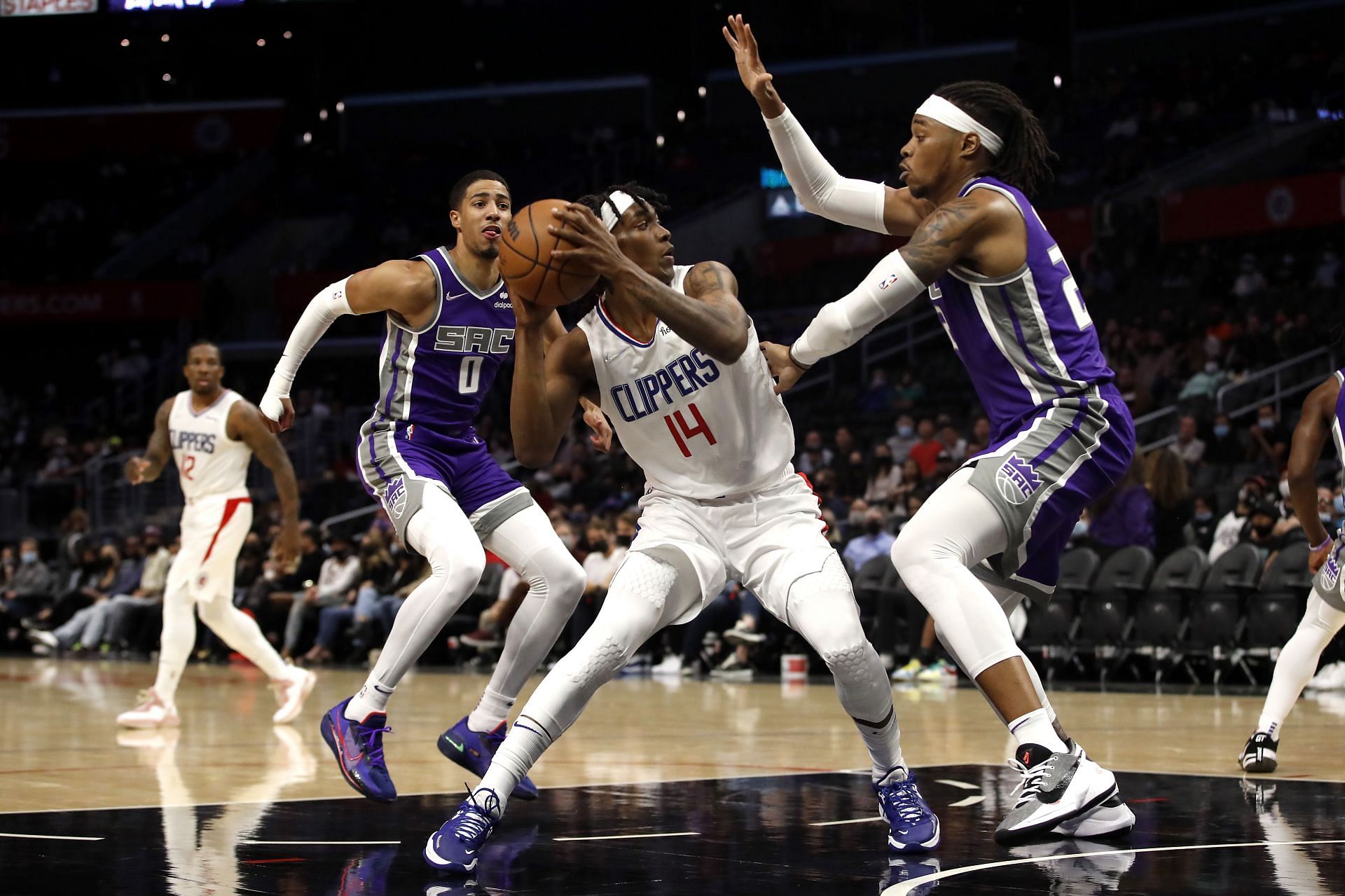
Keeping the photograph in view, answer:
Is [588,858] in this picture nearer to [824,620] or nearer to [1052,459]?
[824,620]

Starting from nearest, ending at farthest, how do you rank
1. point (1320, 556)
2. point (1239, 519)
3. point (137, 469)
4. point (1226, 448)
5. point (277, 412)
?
point (277, 412)
point (1320, 556)
point (137, 469)
point (1239, 519)
point (1226, 448)

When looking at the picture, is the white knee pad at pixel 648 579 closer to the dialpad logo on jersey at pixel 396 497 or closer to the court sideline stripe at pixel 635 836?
the court sideline stripe at pixel 635 836

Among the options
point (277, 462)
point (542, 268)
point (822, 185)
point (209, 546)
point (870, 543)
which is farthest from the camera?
point (870, 543)

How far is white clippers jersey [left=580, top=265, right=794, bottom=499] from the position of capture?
4910mm

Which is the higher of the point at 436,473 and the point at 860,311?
the point at 860,311

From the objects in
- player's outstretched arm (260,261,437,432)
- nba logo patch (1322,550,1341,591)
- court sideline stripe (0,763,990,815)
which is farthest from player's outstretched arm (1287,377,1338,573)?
player's outstretched arm (260,261,437,432)

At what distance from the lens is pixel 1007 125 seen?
15.9ft

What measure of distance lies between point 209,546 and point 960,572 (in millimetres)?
6212

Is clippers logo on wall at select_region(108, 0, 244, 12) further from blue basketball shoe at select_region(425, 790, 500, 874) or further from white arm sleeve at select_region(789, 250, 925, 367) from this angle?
blue basketball shoe at select_region(425, 790, 500, 874)

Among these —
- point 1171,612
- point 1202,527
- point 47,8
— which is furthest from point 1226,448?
point 47,8

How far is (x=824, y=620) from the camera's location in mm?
4637

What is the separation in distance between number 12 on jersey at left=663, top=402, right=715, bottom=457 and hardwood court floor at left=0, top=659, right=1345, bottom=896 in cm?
121

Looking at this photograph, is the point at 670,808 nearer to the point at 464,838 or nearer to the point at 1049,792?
the point at 464,838

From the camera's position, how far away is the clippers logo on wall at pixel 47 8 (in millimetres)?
21484
